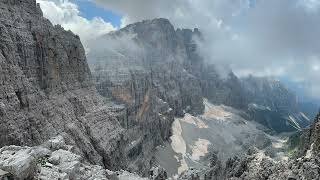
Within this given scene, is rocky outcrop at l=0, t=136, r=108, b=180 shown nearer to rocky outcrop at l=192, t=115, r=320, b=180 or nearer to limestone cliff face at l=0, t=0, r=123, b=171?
rocky outcrop at l=192, t=115, r=320, b=180

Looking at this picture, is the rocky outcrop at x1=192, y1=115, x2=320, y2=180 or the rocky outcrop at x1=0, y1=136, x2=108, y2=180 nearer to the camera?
the rocky outcrop at x1=0, y1=136, x2=108, y2=180

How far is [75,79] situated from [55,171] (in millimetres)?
75185

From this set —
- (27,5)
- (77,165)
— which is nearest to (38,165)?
(77,165)

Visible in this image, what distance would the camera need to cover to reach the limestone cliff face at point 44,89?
276ft

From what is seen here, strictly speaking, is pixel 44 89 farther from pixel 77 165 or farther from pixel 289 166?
pixel 77 165

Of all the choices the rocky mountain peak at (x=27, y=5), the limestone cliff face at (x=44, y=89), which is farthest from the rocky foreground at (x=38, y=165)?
the rocky mountain peak at (x=27, y=5)

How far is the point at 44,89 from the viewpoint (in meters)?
98.2

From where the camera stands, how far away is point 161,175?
112m

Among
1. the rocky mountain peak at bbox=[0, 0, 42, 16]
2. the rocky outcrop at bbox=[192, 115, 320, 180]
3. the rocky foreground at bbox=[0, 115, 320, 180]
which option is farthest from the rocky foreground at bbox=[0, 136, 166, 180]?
the rocky mountain peak at bbox=[0, 0, 42, 16]

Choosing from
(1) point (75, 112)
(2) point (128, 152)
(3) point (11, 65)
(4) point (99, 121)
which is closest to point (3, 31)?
(3) point (11, 65)

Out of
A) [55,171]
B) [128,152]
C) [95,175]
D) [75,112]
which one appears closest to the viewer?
[55,171]

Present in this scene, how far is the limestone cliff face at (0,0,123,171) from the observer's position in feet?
276

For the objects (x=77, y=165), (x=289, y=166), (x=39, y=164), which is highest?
(x=39, y=164)

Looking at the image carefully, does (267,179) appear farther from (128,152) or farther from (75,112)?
(128,152)
